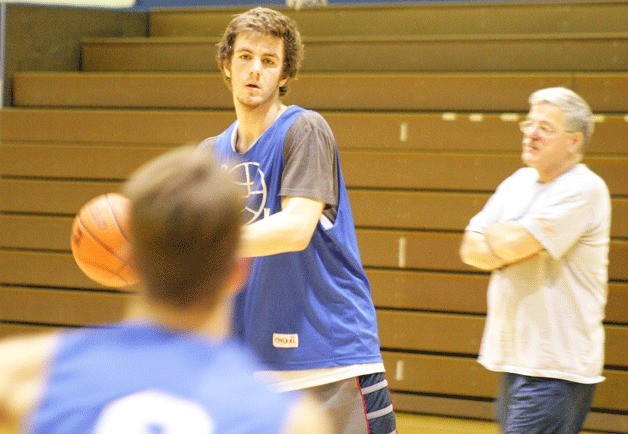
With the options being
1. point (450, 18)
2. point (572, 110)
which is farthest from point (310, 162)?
point (450, 18)

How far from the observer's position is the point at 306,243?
256 centimetres

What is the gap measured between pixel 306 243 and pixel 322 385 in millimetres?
481

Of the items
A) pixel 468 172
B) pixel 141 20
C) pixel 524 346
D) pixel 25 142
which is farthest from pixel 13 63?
pixel 524 346

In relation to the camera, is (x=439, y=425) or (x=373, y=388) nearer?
(x=373, y=388)

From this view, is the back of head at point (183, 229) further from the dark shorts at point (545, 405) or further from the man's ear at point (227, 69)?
the dark shorts at point (545, 405)

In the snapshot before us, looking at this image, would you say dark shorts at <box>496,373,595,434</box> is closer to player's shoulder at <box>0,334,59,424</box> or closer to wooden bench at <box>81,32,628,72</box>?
player's shoulder at <box>0,334,59,424</box>

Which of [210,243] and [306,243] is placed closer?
[210,243]

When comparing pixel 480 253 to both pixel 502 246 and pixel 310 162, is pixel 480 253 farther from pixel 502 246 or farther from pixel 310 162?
pixel 310 162

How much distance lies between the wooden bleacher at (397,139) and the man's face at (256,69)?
2907 millimetres

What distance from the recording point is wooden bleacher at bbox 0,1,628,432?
222 inches

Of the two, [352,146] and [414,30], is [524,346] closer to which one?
[352,146]

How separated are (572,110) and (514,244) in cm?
53

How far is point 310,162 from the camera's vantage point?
2.66 metres

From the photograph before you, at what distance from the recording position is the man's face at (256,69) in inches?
111
